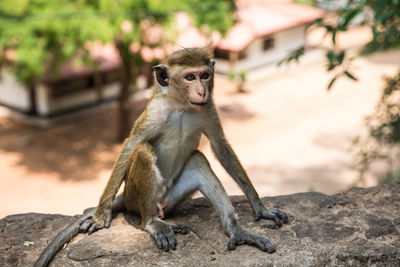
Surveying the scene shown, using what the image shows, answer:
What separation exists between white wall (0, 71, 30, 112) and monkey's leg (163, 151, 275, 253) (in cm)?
1631

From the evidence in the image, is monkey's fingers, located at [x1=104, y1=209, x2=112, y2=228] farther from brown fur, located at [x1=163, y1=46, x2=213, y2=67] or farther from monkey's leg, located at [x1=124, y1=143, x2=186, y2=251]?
brown fur, located at [x1=163, y1=46, x2=213, y2=67]

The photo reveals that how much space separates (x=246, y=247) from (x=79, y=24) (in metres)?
10.2

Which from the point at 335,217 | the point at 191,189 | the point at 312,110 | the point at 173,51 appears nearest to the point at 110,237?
the point at 191,189

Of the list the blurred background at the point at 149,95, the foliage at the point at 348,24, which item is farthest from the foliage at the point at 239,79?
the foliage at the point at 348,24

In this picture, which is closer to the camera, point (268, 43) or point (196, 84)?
point (196, 84)

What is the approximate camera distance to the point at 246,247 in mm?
4605

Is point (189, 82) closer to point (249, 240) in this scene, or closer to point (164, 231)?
point (164, 231)

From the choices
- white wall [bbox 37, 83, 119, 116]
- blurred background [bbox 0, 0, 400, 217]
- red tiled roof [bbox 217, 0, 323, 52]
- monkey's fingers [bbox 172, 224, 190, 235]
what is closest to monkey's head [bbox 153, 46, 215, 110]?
monkey's fingers [bbox 172, 224, 190, 235]

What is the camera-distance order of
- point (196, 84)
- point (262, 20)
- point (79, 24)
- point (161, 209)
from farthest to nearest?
point (262, 20) → point (79, 24) → point (161, 209) → point (196, 84)

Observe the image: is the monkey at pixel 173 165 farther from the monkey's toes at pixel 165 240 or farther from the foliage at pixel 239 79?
the foliage at pixel 239 79

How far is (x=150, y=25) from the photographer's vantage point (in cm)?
1529

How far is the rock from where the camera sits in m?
4.47

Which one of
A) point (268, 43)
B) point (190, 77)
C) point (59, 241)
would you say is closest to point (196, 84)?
point (190, 77)

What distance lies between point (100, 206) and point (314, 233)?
2.04 meters
